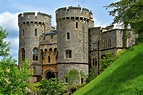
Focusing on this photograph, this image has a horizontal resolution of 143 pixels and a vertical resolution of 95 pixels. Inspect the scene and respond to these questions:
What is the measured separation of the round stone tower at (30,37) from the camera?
61906 mm

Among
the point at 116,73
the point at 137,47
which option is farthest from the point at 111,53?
the point at 116,73

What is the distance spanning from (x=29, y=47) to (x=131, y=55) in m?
37.7

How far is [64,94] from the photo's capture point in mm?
50250

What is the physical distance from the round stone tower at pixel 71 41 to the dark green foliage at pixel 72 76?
2.72 ft

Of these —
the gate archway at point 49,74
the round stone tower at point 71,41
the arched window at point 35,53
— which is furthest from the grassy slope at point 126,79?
the arched window at point 35,53

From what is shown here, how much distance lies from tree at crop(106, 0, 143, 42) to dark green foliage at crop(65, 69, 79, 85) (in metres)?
33.0

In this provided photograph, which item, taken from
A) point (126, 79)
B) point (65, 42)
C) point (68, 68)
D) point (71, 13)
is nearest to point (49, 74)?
point (68, 68)

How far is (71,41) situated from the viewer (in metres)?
56.1

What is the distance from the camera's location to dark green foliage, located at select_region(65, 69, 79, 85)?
53.9m

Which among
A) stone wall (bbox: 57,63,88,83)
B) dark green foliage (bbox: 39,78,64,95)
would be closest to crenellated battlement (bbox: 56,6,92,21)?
stone wall (bbox: 57,63,88,83)

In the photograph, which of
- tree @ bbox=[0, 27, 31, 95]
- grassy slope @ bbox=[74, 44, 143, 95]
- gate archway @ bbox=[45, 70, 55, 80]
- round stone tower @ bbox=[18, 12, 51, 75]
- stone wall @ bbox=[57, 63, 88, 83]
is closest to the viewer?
grassy slope @ bbox=[74, 44, 143, 95]

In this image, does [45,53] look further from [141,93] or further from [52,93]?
[141,93]

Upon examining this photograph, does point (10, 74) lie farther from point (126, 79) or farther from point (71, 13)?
point (71, 13)

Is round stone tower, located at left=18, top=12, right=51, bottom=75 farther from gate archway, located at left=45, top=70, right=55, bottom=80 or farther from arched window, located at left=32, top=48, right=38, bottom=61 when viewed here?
gate archway, located at left=45, top=70, right=55, bottom=80
